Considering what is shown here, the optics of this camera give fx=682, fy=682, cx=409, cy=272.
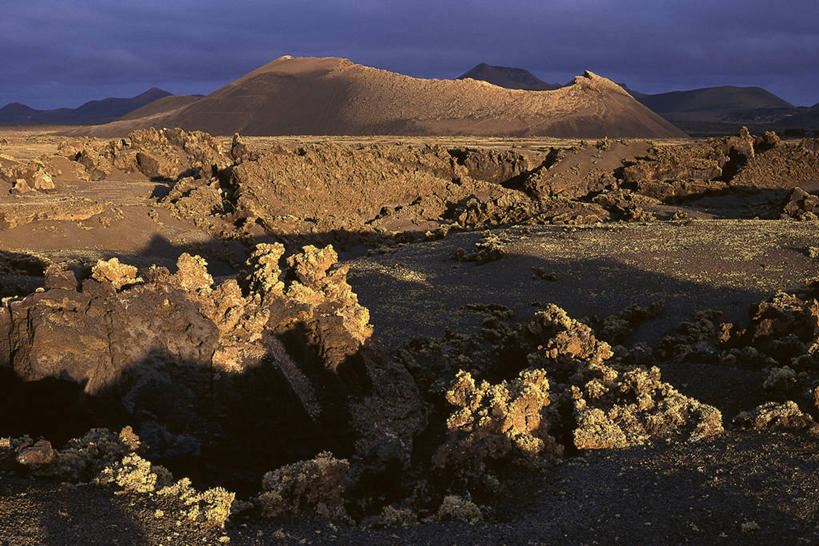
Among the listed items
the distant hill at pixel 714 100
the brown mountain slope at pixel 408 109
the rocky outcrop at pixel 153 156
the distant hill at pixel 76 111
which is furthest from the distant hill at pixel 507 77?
the rocky outcrop at pixel 153 156

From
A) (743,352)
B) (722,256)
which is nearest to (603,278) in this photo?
(722,256)

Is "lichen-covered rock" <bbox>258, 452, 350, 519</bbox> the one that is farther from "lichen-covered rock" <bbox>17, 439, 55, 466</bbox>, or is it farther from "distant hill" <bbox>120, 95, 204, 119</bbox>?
"distant hill" <bbox>120, 95, 204, 119</bbox>

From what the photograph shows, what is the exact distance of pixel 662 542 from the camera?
3.86 meters

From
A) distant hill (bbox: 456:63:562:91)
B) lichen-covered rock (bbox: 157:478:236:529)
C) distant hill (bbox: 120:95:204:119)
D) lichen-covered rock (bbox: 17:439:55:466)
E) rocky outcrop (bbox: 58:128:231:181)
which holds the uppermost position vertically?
distant hill (bbox: 456:63:562:91)

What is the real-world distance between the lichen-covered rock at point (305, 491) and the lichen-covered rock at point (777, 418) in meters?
3.30

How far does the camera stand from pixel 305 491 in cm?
441

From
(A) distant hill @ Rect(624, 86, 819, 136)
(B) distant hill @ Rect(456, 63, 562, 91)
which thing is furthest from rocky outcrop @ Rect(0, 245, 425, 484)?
(B) distant hill @ Rect(456, 63, 562, 91)

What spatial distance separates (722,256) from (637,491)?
9189 mm

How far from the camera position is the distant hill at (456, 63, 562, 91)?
560ft

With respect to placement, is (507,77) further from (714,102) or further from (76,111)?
(76,111)

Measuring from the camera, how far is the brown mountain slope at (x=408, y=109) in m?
55.4

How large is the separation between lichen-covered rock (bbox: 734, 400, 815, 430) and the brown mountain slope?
163ft

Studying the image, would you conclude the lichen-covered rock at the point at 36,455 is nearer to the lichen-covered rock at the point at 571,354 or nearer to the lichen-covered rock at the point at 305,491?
the lichen-covered rock at the point at 305,491

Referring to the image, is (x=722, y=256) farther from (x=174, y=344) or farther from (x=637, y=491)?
(x=174, y=344)
